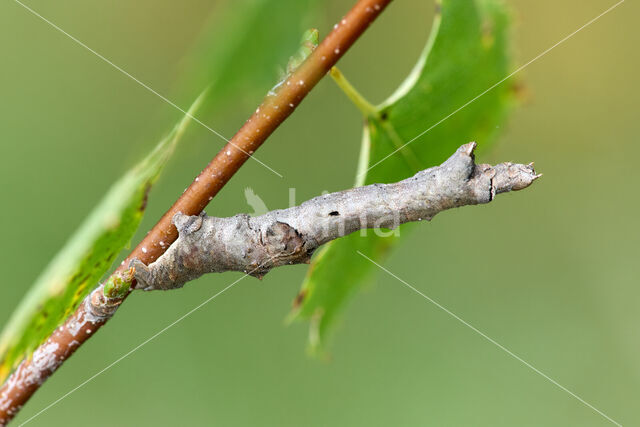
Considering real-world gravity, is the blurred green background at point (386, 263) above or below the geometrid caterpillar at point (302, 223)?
above

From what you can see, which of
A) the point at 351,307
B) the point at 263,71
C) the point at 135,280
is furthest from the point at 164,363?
the point at 263,71

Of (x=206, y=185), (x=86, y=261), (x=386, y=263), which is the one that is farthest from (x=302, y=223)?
(x=386, y=263)

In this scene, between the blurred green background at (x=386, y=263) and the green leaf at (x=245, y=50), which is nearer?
the green leaf at (x=245, y=50)

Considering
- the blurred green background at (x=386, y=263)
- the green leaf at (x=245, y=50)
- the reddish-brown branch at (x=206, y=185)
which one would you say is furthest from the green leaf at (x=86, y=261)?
the blurred green background at (x=386, y=263)

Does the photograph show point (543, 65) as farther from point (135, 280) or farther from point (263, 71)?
point (263, 71)

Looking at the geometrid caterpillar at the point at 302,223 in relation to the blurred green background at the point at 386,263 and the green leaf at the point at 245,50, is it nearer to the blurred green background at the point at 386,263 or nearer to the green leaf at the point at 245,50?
the green leaf at the point at 245,50

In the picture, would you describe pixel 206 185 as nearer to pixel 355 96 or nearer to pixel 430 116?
pixel 355 96

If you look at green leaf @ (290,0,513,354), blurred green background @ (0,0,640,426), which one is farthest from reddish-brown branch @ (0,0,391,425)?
blurred green background @ (0,0,640,426)
